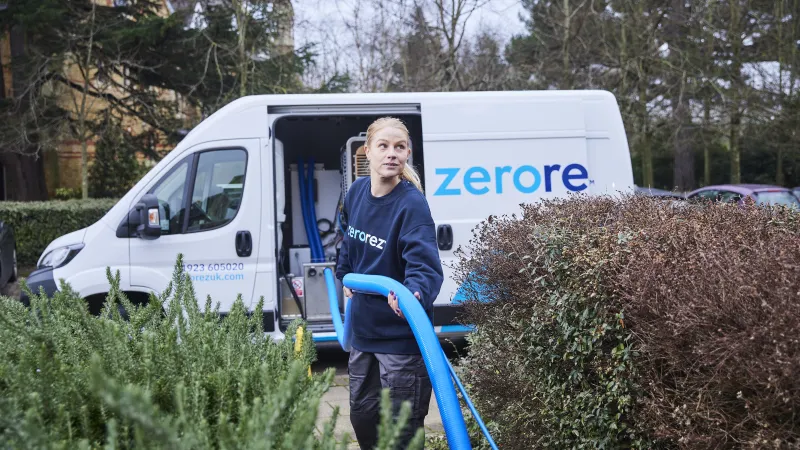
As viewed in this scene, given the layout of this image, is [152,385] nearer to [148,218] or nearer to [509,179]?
[148,218]

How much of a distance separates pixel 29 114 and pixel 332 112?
1332cm

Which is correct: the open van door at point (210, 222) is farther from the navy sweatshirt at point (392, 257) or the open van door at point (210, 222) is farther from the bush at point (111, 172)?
the bush at point (111, 172)

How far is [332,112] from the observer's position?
266 inches

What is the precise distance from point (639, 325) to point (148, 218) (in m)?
5.18

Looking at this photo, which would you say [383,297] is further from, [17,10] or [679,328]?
[17,10]

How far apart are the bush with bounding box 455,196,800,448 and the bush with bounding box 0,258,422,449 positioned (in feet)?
3.33

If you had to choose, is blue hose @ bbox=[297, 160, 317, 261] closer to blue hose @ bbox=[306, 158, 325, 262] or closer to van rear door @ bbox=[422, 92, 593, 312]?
blue hose @ bbox=[306, 158, 325, 262]

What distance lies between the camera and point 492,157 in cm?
700

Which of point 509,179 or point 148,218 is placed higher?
point 509,179

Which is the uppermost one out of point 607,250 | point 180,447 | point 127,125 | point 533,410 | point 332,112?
point 127,125

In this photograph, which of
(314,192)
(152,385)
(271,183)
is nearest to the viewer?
(152,385)

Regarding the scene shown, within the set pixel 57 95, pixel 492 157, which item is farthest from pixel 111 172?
pixel 492 157

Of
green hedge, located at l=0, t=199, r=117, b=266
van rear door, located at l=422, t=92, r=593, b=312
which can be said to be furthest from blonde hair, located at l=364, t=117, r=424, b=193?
green hedge, located at l=0, t=199, r=117, b=266

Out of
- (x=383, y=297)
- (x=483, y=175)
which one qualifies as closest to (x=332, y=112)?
(x=483, y=175)
